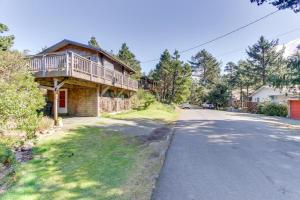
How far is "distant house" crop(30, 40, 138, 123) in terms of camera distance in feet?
44.2

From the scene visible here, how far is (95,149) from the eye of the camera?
822 cm

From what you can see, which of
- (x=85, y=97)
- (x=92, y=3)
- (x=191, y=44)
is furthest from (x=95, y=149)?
(x=191, y=44)

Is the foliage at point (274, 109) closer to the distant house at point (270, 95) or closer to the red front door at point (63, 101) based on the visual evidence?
the distant house at point (270, 95)

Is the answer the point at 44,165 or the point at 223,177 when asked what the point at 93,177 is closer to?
the point at 44,165

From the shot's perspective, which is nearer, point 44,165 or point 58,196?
point 58,196

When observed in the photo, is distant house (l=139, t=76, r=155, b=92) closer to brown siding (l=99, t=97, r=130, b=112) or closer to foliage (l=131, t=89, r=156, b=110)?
foliage (l=131, t=89, r=156, b=110)

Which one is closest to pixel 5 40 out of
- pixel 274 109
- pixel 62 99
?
pixel 62 99

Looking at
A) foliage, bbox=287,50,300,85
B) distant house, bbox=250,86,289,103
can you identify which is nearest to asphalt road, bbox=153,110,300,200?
foliage, bbox=287,50,300,85

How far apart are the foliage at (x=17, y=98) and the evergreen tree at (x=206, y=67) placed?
70.2m

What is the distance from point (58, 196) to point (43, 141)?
4772 mm

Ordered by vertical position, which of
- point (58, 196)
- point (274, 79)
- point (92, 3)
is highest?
point (92, 3)

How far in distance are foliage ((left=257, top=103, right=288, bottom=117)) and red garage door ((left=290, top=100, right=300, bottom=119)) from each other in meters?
1.22

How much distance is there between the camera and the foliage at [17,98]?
700 cm

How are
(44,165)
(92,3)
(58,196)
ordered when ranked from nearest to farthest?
(58,196), (44,165), (92,3)
